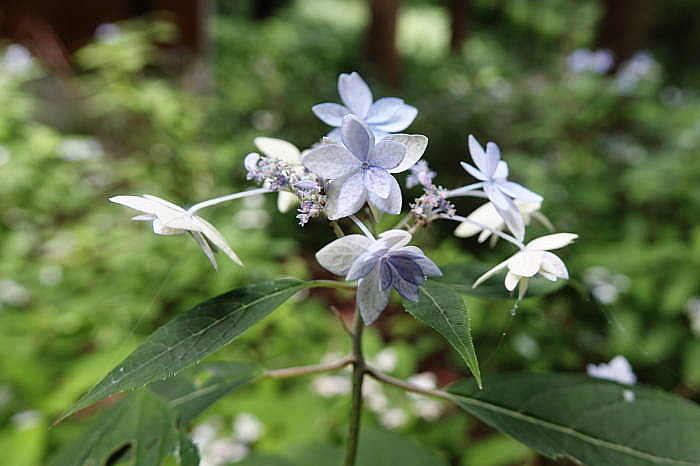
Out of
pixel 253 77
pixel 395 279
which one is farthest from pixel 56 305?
pixel 253 77

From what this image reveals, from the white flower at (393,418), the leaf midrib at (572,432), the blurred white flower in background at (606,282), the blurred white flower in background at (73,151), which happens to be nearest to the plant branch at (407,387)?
the leaf midrib at (572,432)

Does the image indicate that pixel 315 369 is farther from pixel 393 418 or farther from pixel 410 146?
pixel 393 418

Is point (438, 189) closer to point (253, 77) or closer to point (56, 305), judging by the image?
point (56, 305)

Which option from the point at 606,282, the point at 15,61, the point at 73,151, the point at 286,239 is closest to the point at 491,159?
the point at 606,282

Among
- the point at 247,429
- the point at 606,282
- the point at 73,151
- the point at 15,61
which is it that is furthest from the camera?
the point at 15,61

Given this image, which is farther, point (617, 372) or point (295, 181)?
point (617, 372)

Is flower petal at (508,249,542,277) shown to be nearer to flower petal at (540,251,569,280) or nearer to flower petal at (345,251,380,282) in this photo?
flower petal at (540,251,569,280)

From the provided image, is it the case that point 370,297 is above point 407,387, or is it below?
above
